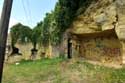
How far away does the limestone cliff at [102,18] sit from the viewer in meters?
14.0

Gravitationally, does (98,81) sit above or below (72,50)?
below

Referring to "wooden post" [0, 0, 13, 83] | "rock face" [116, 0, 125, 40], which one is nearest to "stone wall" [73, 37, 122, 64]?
"rock face" [116, 0, 125, 40]

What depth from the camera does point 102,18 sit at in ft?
50.2

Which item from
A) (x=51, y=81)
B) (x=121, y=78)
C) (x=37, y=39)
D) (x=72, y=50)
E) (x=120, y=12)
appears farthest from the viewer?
(x=37, y=39)

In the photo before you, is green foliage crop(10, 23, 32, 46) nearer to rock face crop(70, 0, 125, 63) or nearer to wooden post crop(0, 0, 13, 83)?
rock face crop(70, 0, 125, 63)

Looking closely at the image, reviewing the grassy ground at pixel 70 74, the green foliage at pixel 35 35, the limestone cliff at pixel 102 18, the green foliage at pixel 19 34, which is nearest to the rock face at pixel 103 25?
the limestone cliff at pixel 102 18

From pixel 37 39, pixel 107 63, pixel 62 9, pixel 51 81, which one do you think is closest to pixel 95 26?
pixel 107 63

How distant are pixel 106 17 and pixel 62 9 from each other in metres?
4.47

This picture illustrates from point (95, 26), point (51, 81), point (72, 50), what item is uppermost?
point (95, 26)

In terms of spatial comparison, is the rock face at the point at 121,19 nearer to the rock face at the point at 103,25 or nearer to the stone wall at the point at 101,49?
the rock face at the point at 103,25

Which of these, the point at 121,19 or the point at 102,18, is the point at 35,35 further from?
the point at 121,19

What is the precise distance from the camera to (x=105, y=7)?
50.9ft

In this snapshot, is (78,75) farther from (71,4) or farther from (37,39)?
(37,39)

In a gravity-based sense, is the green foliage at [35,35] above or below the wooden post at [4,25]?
above
